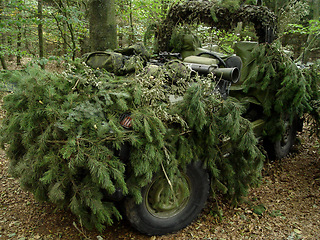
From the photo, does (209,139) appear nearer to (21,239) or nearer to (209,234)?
(209,234)

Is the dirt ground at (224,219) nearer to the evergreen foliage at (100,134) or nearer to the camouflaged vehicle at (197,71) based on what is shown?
the camouflaged vehicle at (197,71)

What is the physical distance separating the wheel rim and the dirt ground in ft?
0.98

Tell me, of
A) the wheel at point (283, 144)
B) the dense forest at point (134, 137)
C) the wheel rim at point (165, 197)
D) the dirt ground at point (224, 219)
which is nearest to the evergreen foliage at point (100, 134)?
the dense forest at point (134, 137)

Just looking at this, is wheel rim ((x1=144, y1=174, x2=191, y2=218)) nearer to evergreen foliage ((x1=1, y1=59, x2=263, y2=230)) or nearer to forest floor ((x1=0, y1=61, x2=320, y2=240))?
evergreen foliage ((x1=1, y1=59, x2=263, y2=230))

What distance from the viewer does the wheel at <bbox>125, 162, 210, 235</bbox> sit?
292 cm

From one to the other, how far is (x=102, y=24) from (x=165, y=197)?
3.76m

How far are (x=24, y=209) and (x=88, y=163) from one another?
2.00 meters

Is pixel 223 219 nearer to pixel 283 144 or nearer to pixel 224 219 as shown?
pixel 224 219

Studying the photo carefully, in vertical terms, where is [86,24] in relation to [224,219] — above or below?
above

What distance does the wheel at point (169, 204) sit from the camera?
292 centimetres

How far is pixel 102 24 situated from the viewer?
17.1 feet

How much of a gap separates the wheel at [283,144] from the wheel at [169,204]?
2.52 meters

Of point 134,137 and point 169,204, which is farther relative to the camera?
point 169,204

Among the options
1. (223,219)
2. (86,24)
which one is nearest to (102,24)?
(86,24)
